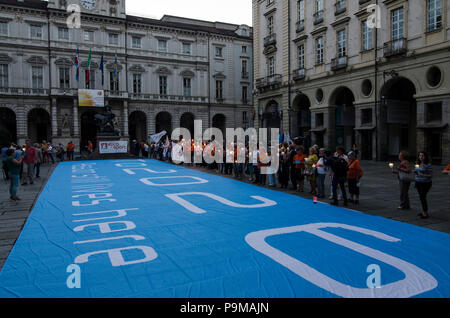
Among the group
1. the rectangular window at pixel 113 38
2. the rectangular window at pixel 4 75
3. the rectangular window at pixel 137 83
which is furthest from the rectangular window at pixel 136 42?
the rectangular window at pixel 4 75

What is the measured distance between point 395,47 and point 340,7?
22.7 ft

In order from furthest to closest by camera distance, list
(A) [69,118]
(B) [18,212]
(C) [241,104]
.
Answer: (C) [241,104] < (A) [69,118] < (B) [18,212]

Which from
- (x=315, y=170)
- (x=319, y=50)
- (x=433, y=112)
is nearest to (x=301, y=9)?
(x=319, y=50)

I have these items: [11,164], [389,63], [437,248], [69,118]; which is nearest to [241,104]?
[69,118]

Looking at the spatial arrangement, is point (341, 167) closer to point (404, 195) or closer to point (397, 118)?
point (404, 195)

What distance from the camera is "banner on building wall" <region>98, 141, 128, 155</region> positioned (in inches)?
1302

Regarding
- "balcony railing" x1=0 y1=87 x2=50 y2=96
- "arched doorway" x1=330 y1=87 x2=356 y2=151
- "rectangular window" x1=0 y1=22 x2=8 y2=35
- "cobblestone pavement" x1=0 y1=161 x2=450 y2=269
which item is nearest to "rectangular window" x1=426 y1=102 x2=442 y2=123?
"arched doorway" x1=330 y1=87 x2=356 y2=151

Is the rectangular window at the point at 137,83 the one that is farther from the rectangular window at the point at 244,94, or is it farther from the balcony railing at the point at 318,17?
the balcony railing at the point at 318,17

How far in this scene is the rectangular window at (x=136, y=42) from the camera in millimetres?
49219

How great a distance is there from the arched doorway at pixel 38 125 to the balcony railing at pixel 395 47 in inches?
1629

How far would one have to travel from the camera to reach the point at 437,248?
643cm

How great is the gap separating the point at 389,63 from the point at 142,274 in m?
24.4
